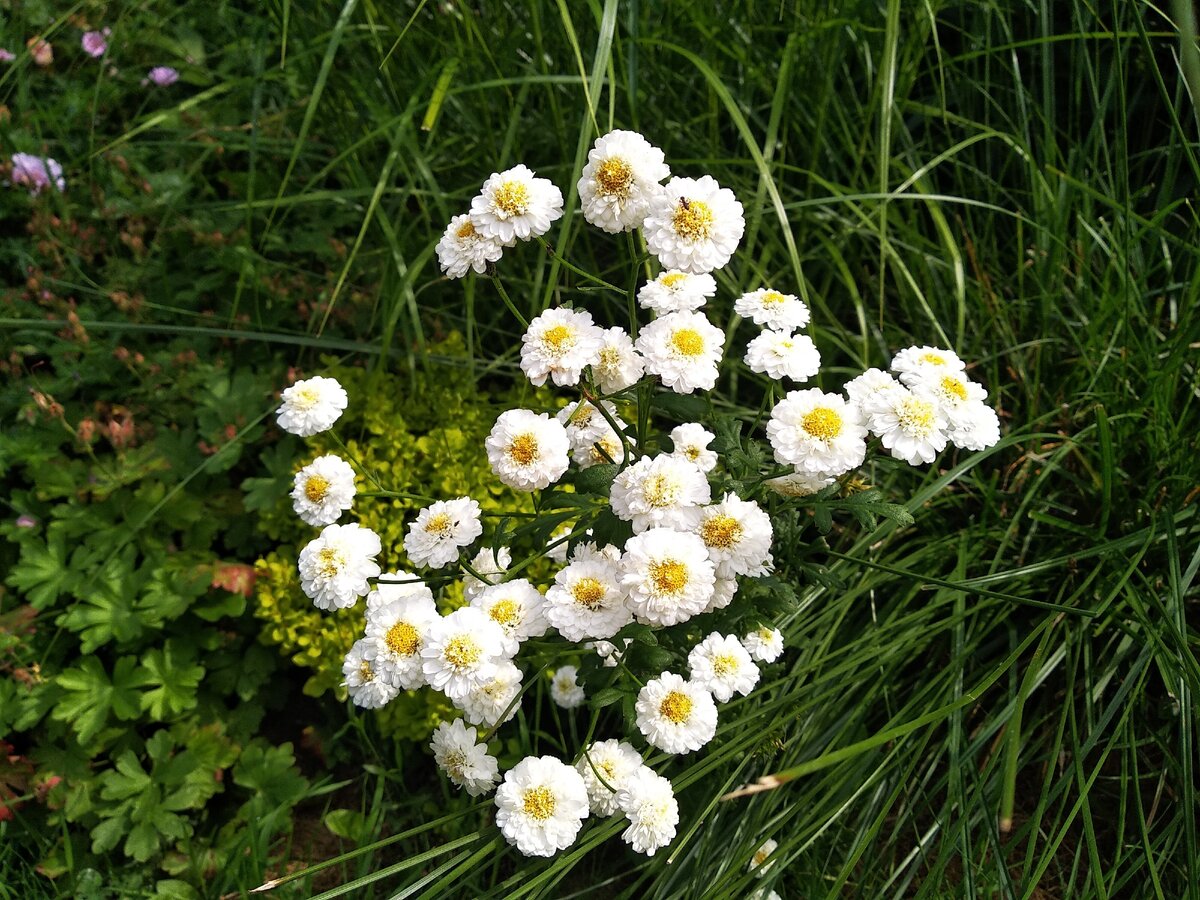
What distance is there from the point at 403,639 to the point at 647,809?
0.35 m

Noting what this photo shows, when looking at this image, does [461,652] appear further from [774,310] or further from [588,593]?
[774,310]

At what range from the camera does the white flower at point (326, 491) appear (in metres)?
1.37

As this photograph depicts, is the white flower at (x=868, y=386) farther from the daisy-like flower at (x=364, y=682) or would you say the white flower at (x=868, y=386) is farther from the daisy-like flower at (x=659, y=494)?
the daisy-like flower at (x=364, y=682)

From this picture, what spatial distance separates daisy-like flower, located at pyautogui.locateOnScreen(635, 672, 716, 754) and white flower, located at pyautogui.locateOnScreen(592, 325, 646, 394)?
38 cm

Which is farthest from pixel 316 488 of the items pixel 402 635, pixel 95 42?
pixel 95 42

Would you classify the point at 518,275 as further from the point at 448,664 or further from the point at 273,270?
the point at 448,664

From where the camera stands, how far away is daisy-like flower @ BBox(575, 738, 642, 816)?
128 centimetres

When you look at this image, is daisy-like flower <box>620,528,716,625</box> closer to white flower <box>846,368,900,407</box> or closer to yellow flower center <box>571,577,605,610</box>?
Result: yellow flower center <box>571,577,605,610</box>

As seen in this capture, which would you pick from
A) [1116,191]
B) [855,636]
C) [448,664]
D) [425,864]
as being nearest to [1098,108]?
[1116,191]

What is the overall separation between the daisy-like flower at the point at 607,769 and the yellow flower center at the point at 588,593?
0.20 meters

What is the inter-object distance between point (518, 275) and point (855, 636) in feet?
3.61

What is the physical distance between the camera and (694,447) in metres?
1.37

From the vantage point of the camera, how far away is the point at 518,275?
7.62 feet

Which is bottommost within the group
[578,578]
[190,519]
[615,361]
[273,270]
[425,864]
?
[425,864]
